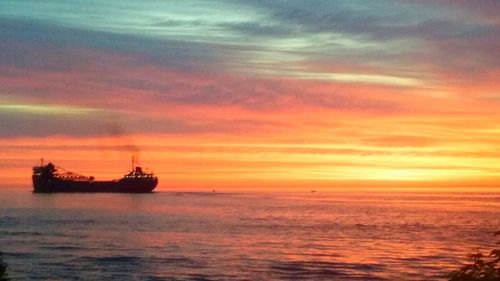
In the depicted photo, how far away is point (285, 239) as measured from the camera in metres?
73.1

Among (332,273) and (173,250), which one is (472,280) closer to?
(332,273)

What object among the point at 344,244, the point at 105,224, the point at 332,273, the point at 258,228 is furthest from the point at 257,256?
the point at 105,224

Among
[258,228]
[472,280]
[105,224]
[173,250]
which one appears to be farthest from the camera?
[105,224]

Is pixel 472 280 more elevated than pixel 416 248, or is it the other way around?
pixel 472 280

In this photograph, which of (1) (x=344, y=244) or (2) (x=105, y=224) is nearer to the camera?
(1) (x=344, y=244)

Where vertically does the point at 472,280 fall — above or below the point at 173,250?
above

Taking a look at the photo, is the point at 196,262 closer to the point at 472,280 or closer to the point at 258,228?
the point at 258,228

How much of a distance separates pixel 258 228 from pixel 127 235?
17.3 meters

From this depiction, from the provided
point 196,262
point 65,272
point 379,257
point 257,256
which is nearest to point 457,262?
point 379,257

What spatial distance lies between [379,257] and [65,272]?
24268 mm

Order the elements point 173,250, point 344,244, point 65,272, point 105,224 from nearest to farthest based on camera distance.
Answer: point 65,272 < point 173,250 < point 344,244 < point 105,224

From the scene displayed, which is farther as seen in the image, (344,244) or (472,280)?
(344,244)

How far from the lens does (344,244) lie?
69312 millimetres

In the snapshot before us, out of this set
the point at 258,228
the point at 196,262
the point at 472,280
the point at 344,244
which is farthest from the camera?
the point at 258,228
